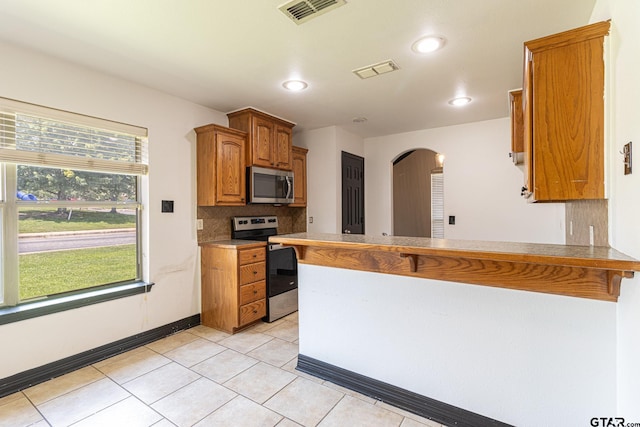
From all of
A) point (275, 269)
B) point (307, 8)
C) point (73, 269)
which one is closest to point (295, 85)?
point (307, 8)

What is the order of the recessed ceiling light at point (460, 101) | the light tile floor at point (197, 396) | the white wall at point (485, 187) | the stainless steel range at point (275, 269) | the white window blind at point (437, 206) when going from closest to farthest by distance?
the light tile floor at point (197, 396) < the recessed ceiling light at point (460, 101) < the stainless steel range at point (275, 269) < the white wall at point (485, 187) < the white window blind at point (437, 206)

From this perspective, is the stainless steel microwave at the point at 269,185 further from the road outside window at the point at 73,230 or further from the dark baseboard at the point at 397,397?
the dark baseboard at the point at 397,397

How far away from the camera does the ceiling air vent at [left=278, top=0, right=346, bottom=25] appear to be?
1703mm

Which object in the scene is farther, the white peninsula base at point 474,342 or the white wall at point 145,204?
the white wall at point 145,204

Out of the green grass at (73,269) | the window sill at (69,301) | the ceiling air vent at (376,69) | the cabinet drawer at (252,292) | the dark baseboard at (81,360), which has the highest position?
the ceiling air vent at (376,69)

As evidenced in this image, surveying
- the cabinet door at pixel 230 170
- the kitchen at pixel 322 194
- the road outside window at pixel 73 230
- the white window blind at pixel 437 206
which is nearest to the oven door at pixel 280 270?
the cabinet door at pixel 230 170

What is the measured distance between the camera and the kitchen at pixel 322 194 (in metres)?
1.25

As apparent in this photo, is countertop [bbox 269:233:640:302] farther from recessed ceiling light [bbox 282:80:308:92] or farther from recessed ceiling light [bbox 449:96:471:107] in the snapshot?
recessed ceiling light [bbox 449:96:471:107]

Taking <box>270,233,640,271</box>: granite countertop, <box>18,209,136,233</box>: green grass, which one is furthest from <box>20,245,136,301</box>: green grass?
<box>270,233,640,271</box>: granite countertop

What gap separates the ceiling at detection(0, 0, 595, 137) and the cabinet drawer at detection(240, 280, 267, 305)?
77.8 inches

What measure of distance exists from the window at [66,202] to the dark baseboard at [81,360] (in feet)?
1.66

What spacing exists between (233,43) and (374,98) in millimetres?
1600

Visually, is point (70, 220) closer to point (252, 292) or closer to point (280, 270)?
point (252, 292)

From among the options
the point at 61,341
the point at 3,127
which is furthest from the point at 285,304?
the point at 3,127
